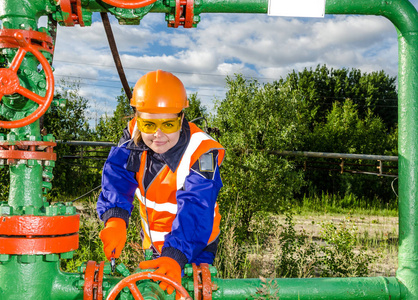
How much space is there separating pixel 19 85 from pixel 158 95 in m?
0.60

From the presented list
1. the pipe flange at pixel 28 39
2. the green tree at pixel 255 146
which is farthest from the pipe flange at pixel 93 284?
the green tree at pixel 255 146

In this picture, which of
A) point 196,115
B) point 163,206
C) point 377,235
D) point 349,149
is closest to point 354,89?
point 349,149

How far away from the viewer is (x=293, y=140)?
15.9 feet

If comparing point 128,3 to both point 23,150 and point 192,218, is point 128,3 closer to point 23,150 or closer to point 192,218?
point 23,150

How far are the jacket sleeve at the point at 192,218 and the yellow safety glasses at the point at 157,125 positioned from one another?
235mm

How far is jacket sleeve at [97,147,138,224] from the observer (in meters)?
1.80

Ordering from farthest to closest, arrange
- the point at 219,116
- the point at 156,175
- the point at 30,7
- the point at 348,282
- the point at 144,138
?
the point at 219,116 < the point at 156,175 < the point at 144,138 < the point at 348,282 < the point at 30,7

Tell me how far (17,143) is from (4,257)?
0.37m

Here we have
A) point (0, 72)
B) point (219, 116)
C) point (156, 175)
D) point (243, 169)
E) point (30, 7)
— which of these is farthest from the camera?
point (219, 116)

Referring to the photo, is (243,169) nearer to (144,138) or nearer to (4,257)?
(144,138)

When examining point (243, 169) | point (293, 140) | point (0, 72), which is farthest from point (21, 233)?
point (293, 140)

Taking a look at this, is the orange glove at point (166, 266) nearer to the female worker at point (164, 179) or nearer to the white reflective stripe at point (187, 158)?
the female worker at point (164, 179)

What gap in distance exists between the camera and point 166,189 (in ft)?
6.33

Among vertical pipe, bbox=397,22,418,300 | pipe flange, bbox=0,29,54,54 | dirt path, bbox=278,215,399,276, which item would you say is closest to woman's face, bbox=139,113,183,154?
pipe flange, bbox=0,29,54,54
